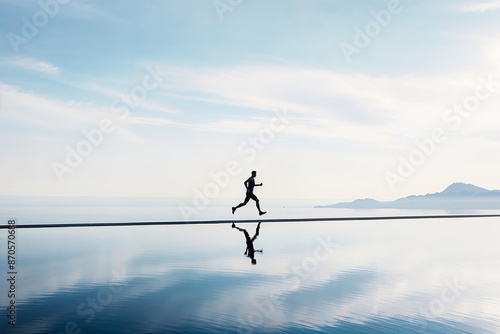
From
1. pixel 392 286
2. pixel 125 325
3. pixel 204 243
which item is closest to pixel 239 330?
pixel 125 325

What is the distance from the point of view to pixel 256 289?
910cm

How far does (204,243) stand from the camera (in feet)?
57.7

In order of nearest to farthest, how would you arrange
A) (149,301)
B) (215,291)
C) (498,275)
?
(149,301), (215,291), (498,275)

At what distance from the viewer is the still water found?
6.97 m

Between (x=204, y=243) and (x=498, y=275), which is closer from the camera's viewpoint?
(x=498, y=275)

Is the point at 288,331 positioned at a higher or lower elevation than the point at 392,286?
lower

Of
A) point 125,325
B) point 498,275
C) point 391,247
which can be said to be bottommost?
point 125,325

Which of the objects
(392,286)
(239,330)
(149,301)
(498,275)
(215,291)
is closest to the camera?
(239,330)

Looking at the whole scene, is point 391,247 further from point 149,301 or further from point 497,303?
point 149,301

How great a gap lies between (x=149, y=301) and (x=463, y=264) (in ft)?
29.2

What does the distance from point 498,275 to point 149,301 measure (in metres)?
8.29

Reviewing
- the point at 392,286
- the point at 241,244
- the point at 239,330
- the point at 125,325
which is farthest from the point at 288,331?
the point at 241,244

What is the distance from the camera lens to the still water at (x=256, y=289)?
22.9ft

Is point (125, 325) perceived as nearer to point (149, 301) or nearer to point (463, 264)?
point (149, 301)
